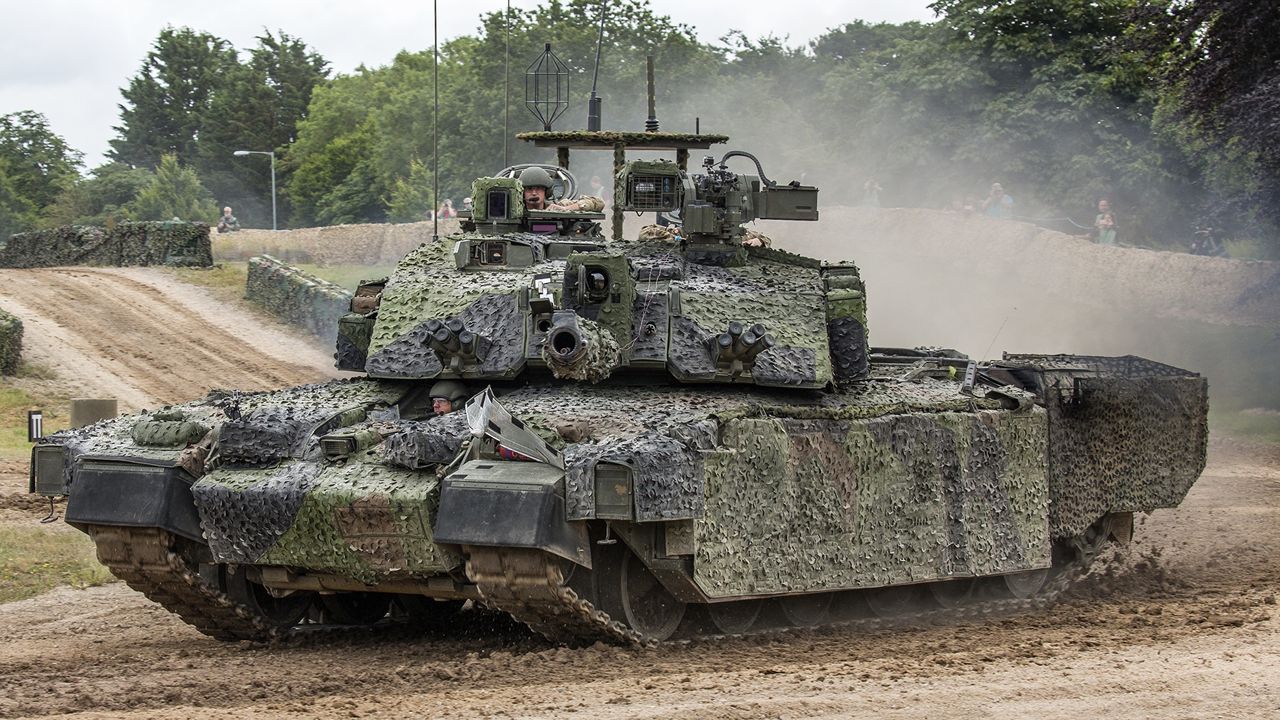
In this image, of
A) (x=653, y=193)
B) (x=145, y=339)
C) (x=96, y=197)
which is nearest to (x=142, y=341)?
(x=145, y=339)

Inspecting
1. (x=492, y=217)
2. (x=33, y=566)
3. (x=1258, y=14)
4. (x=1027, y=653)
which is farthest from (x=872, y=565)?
(x=1258, y=14)

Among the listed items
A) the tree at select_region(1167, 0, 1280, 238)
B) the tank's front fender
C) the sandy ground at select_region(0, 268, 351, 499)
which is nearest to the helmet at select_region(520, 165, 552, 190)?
the tank's front fender

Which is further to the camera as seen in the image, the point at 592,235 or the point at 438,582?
the point at 592,235

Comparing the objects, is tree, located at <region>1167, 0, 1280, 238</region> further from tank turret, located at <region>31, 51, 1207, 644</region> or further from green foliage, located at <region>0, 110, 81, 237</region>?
green foliage, located at <region>0, 110, 81, 237</region>

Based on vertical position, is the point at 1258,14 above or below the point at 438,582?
above

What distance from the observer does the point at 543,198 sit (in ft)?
50.2

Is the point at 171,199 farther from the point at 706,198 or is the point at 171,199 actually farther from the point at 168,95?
the point at 706,198

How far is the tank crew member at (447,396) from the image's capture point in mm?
12539

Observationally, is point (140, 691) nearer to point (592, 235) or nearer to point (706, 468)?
point (706, 468)

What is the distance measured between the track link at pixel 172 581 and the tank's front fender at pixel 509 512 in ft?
6.89

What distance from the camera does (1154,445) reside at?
15656 millimetres

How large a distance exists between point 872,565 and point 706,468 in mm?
2143

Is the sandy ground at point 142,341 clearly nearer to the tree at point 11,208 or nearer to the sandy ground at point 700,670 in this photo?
the sandy ground at point 700,670

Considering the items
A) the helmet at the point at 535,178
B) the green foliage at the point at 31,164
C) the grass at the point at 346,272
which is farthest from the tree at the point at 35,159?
the helmet at the point at 535,178
